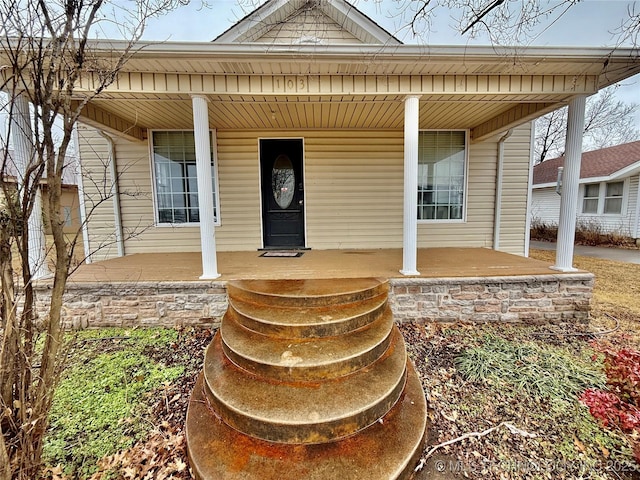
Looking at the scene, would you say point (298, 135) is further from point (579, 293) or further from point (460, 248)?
point (579, 293)

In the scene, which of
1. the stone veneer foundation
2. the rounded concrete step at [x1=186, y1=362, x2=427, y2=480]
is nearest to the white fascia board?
the stone veneer foundation

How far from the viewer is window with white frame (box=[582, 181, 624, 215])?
1024cm

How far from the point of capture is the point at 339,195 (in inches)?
218

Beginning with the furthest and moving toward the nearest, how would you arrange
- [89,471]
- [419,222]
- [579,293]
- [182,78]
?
[419,222] → [579,293] → [182,78] → [89,471]

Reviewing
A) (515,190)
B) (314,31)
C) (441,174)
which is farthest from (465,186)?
(314,31)

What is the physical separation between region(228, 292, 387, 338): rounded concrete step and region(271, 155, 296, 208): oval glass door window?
2944 mm

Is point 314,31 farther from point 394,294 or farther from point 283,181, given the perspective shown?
point 394,294

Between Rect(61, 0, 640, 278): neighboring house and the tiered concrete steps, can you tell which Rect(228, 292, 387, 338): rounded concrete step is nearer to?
the tiered concrete steps

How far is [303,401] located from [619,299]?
527 centimetres

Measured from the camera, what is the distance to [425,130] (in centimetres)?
556

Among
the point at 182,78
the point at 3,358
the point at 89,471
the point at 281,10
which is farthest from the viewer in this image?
the point at 281,10

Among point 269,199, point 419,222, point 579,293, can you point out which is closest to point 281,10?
point 269,199

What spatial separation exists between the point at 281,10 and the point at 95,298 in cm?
518

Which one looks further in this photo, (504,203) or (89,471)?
(504,203)
